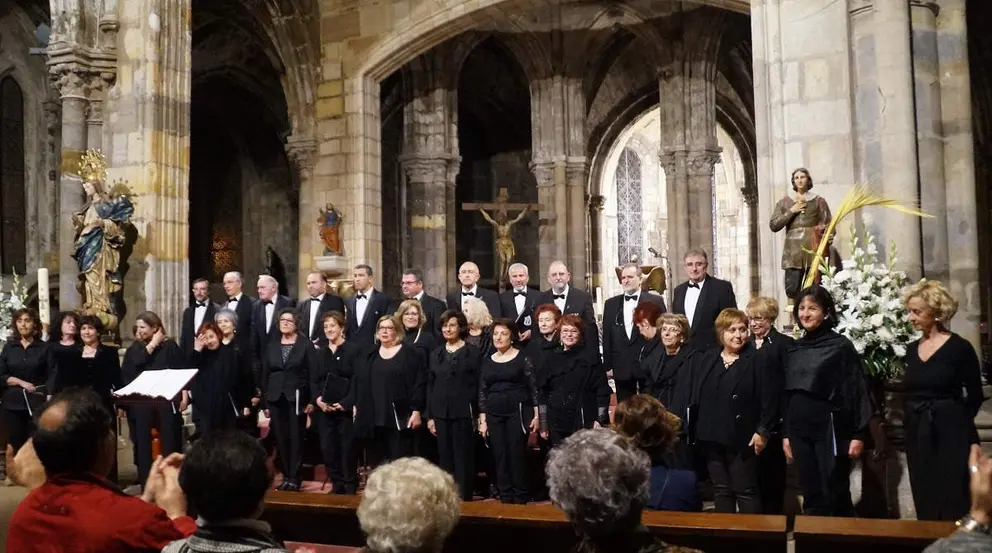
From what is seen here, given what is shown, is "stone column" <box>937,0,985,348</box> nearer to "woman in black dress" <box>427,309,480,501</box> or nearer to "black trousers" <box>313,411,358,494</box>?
"woman in black dress" <box>427,309,480,501</box>

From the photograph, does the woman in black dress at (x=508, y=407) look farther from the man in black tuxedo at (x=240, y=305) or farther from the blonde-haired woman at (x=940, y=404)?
the man in black tuxedo at (x=240, y=305)

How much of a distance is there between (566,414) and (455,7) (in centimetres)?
843

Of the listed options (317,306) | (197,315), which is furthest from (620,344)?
(197,315)

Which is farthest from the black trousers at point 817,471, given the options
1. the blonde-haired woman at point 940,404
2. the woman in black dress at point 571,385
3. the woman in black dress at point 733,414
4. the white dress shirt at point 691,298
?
the white dress shirt at point 691,298

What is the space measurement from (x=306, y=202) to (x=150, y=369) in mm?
7312

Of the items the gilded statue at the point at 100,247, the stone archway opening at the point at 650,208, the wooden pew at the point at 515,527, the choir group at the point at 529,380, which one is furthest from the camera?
the stone archway opening at the point at 650,208

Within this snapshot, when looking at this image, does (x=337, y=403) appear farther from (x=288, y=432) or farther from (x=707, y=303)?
(x=707, y=303)

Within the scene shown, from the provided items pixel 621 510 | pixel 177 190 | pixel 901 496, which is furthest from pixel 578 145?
pixel 621 510

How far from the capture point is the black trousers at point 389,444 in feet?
22.0

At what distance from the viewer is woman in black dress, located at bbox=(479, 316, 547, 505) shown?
626cm

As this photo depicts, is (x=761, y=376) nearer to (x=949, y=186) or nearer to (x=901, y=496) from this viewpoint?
(x=901, y=496)

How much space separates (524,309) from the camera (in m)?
8.03

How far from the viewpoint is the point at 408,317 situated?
22.8 feet

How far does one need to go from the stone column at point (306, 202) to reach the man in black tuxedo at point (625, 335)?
7655 millimetres
